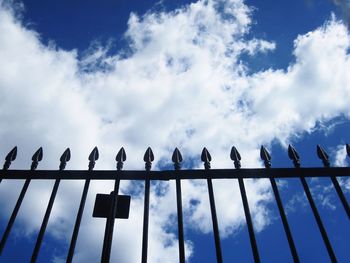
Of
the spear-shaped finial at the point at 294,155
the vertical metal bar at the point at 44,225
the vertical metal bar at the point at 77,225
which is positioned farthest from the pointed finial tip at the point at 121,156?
the spear-shaped finial at the point at 294,155

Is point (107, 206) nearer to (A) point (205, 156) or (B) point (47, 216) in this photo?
(B) point (47, 216)

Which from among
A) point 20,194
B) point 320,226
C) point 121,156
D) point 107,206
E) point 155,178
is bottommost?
point 320,226

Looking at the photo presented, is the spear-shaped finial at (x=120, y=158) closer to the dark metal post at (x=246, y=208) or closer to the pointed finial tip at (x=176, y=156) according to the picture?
the pointed finial tip at (x=176, y=156)

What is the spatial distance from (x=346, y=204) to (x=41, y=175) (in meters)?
3.41

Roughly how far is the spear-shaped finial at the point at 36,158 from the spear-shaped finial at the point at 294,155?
3.10 meters

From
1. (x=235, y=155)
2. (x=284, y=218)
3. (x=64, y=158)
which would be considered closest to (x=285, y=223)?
(x=284, y=218)

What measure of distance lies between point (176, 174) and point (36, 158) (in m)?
1.78

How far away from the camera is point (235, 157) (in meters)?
3.16

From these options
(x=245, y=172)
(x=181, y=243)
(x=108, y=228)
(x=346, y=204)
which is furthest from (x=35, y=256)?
(x=346, y=204)

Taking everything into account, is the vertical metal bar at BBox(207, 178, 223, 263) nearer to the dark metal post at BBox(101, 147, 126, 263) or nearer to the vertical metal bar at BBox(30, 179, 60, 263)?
the dark metal post at BBox(101, 147, 126, 263)

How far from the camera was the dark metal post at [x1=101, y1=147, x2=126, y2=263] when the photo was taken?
8.63 feet

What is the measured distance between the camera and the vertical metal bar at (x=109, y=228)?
2623 millimetres

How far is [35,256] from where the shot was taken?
8.66 ft

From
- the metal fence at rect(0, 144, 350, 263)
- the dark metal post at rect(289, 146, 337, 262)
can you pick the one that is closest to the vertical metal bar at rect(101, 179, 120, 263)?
the metal fence at rect(0, 144, 350, 263)
